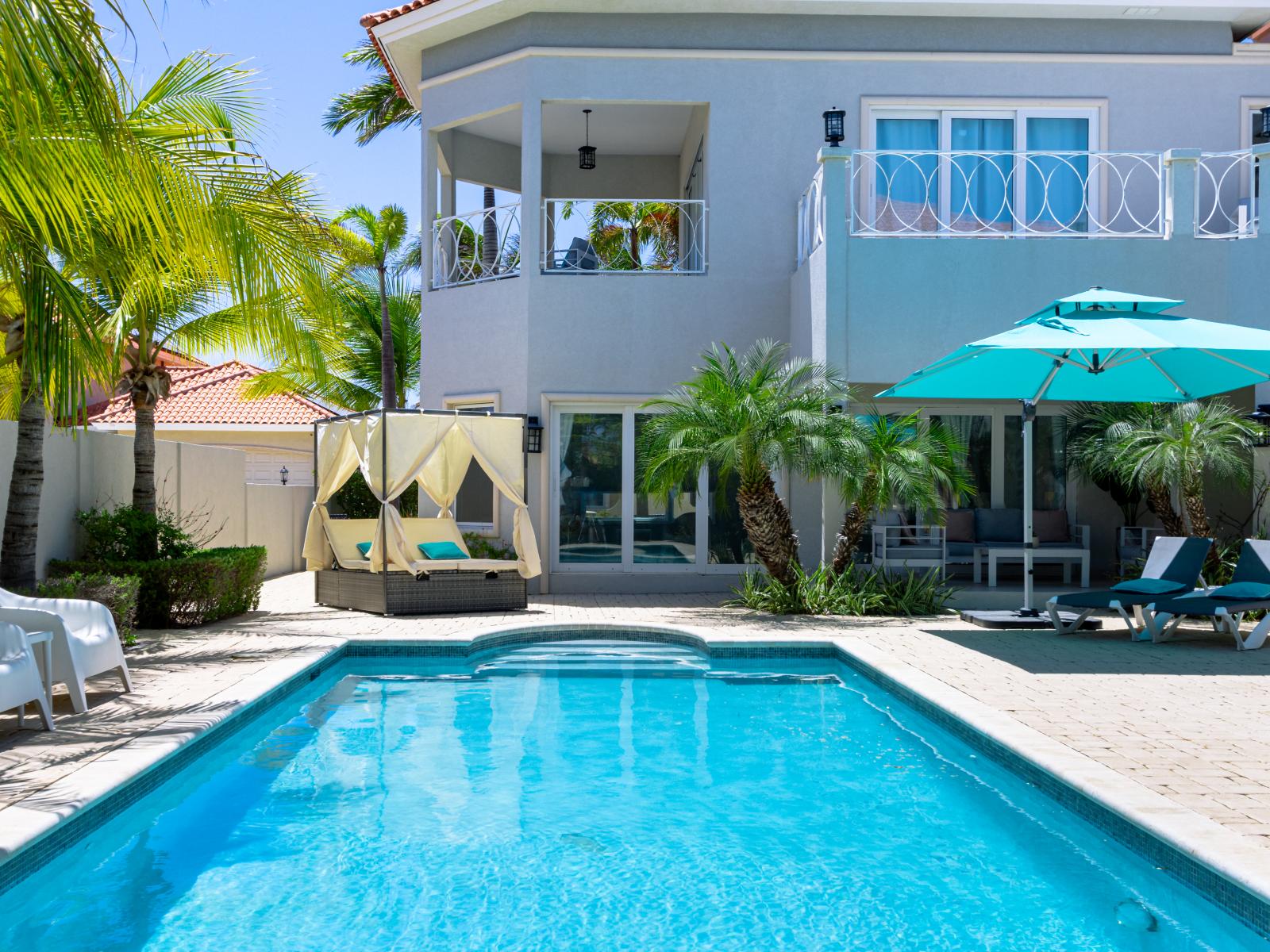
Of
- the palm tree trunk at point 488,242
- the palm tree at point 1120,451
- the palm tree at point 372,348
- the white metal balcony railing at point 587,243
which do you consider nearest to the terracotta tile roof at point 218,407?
the palm tree at point 372,348

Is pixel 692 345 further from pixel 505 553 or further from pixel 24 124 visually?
pixel 24 124

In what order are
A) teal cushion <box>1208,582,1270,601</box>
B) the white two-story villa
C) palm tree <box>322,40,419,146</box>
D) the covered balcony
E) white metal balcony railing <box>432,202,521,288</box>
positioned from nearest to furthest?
teal cushion <box>1208,582,1270,601</box>, the white two-story villa, the covered balcony, white metal balcony railing <box>432,202,521,288</box>, palm tree <box>322,40,419,146</box>

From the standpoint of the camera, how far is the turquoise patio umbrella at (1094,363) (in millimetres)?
10141

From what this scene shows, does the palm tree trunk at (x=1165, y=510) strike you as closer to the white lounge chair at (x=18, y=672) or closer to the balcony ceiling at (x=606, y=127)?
the balcony ceiling at (x=606, y=127)

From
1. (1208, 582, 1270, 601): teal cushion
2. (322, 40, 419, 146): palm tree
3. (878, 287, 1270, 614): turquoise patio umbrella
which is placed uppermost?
(322, 40, 419, 146): palm tree

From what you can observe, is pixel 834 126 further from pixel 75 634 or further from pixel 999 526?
pixel 75 634

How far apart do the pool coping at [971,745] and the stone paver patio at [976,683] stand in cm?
10

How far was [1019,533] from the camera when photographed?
14898 mm

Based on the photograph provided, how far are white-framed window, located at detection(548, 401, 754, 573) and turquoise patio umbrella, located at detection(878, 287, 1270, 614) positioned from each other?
399 cm

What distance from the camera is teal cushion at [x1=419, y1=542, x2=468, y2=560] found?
1338 centimetres

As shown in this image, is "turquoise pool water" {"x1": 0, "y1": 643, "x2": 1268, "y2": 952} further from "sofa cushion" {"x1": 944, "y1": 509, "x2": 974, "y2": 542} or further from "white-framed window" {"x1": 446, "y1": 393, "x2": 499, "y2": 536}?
"white-framed window" {"x1": 446, "y1": 393, "x2": 499, "y2": 536}

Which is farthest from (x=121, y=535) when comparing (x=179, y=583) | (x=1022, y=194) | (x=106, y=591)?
(x=1022, y=194)

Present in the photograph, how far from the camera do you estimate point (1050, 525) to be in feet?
49.1

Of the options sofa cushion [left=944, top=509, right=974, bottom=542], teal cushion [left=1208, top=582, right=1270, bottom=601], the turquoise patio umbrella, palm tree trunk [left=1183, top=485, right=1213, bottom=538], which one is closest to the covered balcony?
sofa cushion [left=944, top=509, right=974, bottom=542]
